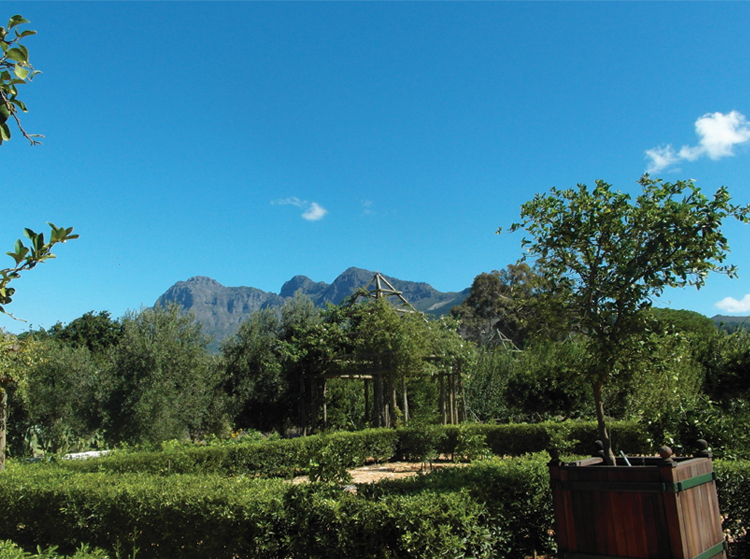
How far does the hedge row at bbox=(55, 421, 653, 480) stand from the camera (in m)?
8.77

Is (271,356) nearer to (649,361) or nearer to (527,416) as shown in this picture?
(527,416)

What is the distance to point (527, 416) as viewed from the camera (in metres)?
16.6

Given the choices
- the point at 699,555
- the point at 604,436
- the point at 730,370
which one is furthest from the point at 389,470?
the point at 730,370

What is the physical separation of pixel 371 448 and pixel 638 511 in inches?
375

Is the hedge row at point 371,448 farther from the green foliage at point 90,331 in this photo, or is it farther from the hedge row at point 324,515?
the green foliage at point 90,331

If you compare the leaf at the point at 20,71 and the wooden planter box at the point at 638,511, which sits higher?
the leaf at the point at 20,71

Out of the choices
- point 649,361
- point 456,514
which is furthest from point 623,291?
point 456,514

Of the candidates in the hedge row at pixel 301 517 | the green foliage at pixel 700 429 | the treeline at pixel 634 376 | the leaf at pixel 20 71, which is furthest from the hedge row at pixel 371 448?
the leaf at pixel 20 71

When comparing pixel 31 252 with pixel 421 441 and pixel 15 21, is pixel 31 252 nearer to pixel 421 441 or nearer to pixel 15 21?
pixel 15 21

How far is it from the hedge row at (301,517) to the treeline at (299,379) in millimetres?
4692

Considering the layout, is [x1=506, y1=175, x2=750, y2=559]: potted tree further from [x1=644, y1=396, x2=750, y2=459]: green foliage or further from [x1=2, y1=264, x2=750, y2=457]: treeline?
[x1=2, y1=264, x2=750, y2=457]: treeline

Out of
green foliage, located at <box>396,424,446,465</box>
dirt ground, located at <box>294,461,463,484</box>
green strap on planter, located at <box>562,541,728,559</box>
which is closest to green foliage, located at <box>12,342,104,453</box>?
dirt ground, located at <box>294,461,463,484</box>

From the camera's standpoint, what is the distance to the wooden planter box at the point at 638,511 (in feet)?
10.5

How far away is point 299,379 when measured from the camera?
55.8ft
